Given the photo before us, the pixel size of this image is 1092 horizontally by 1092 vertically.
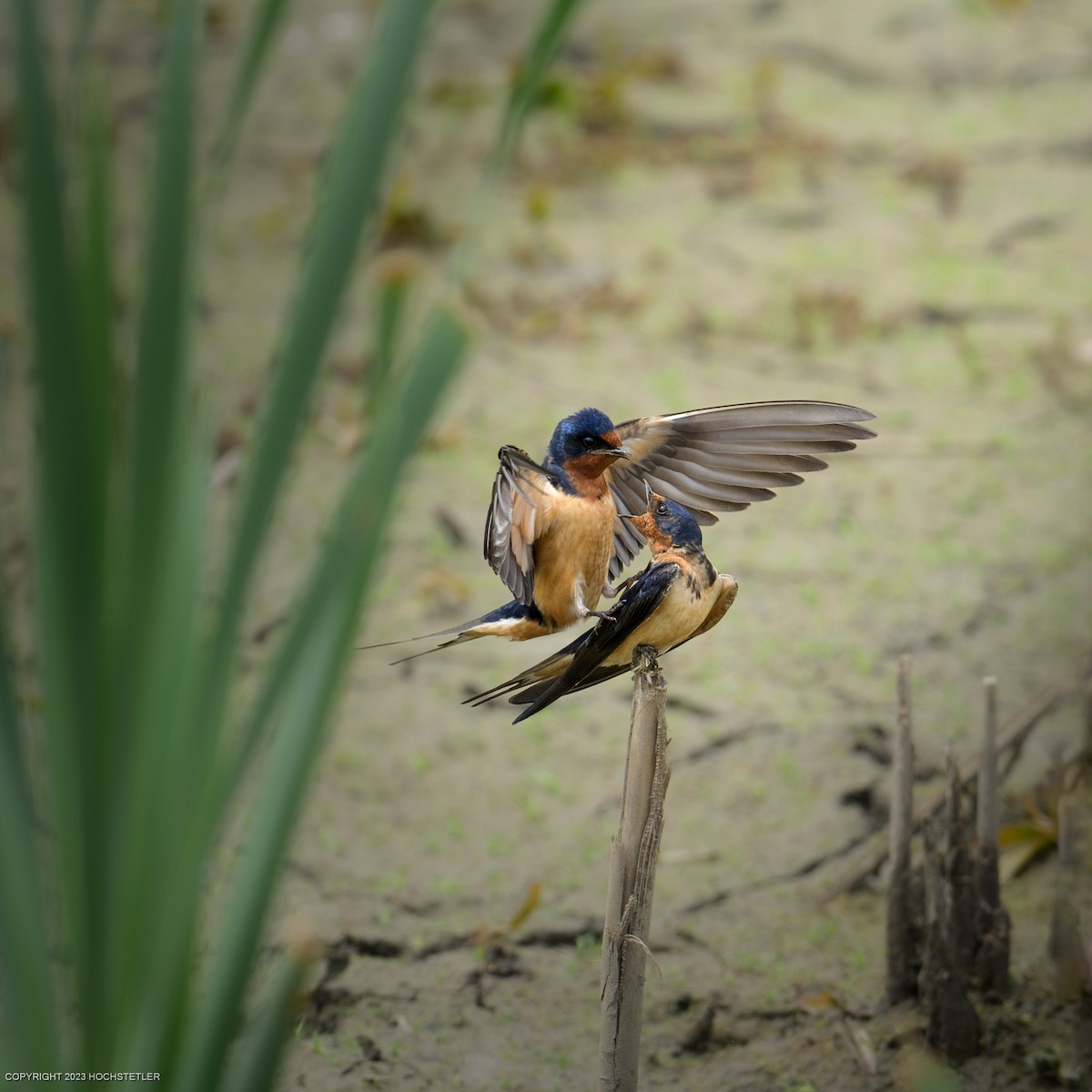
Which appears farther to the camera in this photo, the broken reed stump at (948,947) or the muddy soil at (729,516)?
the muddy soil at (729,516)

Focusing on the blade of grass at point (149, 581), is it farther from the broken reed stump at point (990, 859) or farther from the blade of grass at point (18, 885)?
the broken reed stump at point (990, 859)

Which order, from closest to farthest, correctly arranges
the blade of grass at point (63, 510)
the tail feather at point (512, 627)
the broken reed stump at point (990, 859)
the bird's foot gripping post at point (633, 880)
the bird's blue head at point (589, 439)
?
the blade of grass at point (63, 510) < the bird's blue head at point (589, 439) < the tail feather at point (512, 627) < the bird's foot gripping post at point (633, 880) < the broken reed stump at point (990, 859)

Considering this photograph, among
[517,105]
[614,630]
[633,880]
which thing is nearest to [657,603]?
[614,630]

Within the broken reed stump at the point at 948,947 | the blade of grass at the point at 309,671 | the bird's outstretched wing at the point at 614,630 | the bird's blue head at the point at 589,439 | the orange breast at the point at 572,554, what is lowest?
the broken reed stump at the point at 948,947

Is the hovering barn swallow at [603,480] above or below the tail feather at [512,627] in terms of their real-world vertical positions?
above

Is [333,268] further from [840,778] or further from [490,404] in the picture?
[490,404]

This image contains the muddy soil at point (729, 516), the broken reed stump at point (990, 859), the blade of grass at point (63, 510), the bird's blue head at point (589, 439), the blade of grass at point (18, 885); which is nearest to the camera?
the blade of grass at point (63, 510)

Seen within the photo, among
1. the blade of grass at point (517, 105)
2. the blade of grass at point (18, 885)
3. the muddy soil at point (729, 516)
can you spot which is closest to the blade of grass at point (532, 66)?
the blade of grass at point (517, 105)

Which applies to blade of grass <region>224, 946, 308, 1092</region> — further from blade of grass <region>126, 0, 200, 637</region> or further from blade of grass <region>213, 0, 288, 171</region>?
blade of grass <region>213, 0, 288, 171</region>
